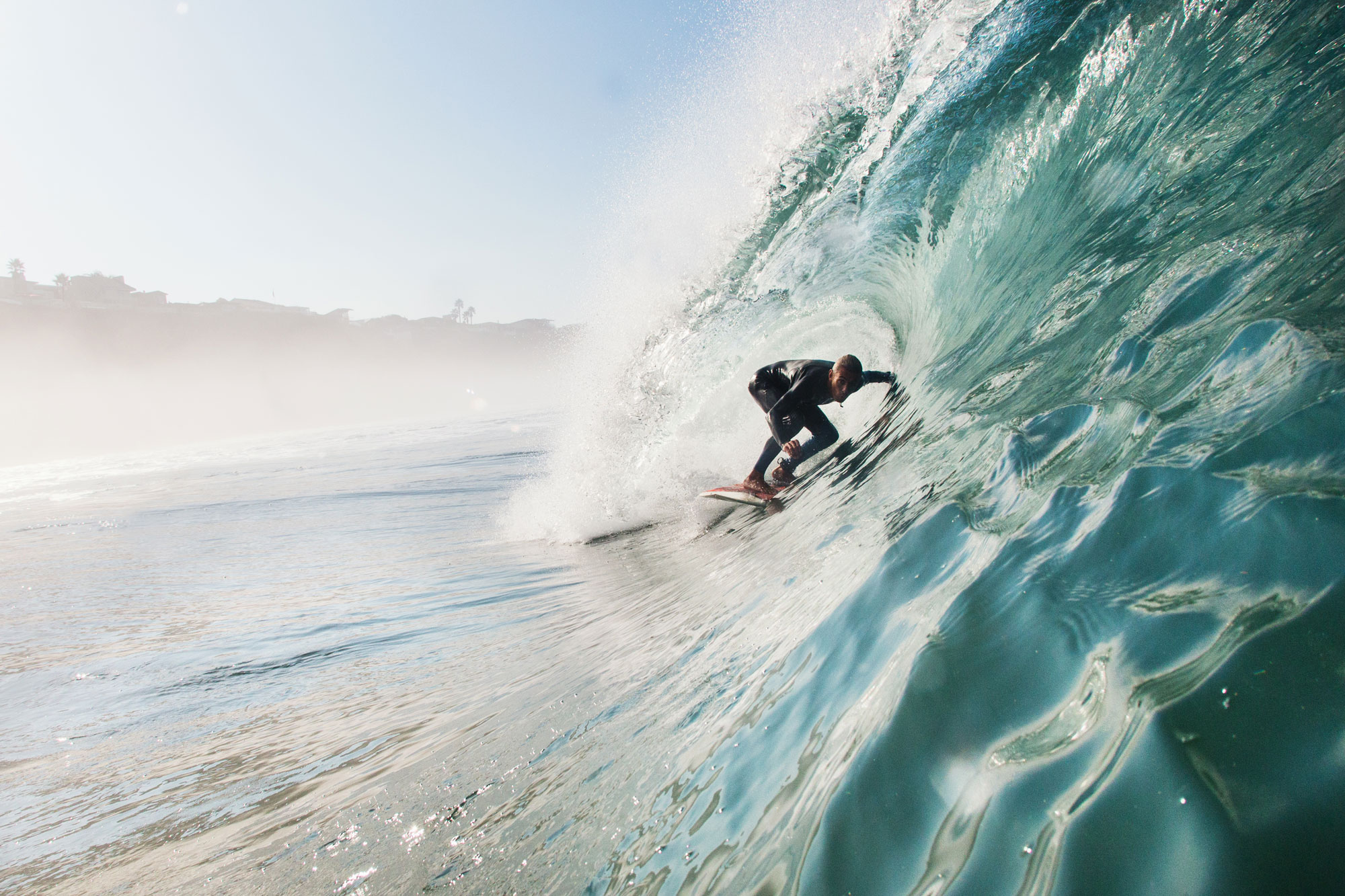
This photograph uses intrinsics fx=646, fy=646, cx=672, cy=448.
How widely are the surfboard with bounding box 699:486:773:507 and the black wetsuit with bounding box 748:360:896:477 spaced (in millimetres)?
210

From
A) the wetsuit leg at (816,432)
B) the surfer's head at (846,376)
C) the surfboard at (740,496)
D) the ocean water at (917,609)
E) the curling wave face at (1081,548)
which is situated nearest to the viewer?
the curling wave face at (1081,548)

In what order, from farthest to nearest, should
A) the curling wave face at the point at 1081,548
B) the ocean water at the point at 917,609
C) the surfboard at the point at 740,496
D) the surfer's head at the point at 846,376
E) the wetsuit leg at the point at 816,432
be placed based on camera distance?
the wetsuit leg at the point at 816,432
the surfboard at the point at 740,496
the surfer's head at the point at 846,376
the ocean water at the point at 917,609
the curling wave face at the point at 1081,548

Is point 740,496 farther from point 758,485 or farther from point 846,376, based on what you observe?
point 846,376

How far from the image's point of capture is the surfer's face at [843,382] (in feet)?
15.6

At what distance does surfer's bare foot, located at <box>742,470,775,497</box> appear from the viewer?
5.22m

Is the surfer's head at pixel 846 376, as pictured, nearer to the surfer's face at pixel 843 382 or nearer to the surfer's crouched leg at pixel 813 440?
the surfer's face at pixel 843 382

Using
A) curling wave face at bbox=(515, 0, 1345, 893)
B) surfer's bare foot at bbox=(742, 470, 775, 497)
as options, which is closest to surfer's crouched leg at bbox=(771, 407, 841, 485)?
surfer's bare foot at bbox=(742, 470, 775, 497)

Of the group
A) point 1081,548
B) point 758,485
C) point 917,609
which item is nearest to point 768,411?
point 758,485

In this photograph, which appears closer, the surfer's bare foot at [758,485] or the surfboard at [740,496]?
the surfboard at [740,496]

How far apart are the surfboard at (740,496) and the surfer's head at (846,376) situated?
0.99 metres

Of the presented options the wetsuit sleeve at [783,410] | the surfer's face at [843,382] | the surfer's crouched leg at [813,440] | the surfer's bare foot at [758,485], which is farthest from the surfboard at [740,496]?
the surfer's face at [843,382]

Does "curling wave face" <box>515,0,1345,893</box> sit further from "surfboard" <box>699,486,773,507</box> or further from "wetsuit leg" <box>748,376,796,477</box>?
"wetsuit leg" <box>748,376,796,477</box>

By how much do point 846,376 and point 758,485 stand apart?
3.74ft

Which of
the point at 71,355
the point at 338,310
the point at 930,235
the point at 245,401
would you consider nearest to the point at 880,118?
the point at 930,235
